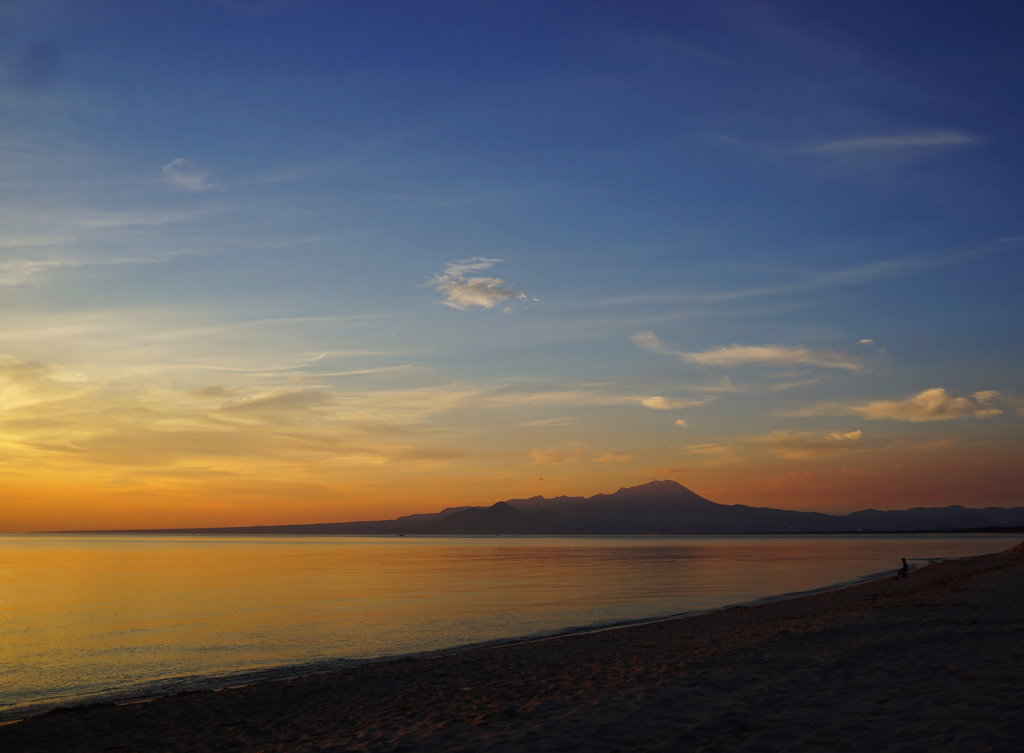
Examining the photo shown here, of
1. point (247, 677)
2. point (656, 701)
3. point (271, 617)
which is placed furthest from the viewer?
point (271, 617)

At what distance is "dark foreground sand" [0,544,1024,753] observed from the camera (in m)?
10.4

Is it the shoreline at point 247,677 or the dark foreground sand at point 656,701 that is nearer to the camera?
the dark foreground sand at point 656,701

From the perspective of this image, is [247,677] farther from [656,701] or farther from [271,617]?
[271,617]

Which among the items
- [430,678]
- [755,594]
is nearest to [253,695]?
[430,678]

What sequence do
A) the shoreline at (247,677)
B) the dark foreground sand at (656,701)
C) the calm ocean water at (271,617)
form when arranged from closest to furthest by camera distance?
the dark foreground sand at (656,701), the shoreline at (247,677), the calm ocean water at (271,617)

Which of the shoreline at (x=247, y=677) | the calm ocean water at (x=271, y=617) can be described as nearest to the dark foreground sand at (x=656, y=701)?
the shoreline at (x=247, y=677)

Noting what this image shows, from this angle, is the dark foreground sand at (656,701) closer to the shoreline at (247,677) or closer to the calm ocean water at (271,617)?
the shoreline at (247,677)

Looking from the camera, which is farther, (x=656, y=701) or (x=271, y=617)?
(x=271, y=617)

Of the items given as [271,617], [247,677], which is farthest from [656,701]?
[271,617]

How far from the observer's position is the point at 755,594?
44875 millimetres

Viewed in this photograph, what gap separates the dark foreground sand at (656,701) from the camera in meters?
10.4

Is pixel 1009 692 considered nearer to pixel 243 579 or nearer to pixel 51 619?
pixel 51 619

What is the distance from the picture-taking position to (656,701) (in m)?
12.9

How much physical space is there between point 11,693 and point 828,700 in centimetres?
2123
